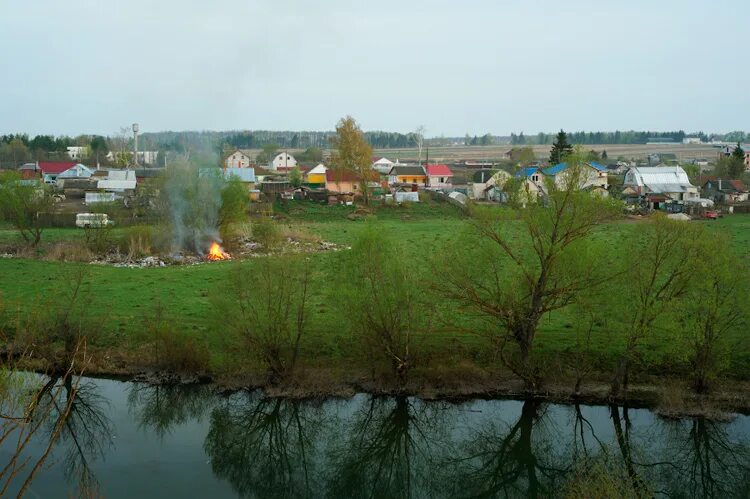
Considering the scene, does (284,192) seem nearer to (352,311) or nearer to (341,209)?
(341,209)

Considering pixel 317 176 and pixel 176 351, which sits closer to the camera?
pixel 176 351

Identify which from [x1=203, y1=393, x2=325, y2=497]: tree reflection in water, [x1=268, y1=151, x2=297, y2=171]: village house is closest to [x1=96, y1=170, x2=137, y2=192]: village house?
[x1=268, y1=151, x2=297, y2=171]: village house

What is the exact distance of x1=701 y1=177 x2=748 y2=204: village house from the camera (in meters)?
55.5

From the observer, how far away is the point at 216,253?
109 feet

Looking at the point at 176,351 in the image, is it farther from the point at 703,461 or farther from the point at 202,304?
the point at 703,461

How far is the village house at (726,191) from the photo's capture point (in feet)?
182

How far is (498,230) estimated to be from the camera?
59.7ft

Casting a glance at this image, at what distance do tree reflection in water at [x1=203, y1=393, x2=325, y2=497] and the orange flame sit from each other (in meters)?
15.4

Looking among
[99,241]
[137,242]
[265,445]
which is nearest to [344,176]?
[137,242]

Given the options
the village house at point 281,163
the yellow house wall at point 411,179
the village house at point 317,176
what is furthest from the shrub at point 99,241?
the village house at point 281,163

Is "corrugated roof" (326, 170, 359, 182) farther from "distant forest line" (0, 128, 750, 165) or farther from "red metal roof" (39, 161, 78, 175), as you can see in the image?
"red metal roof" (39, 161, 78, 175)

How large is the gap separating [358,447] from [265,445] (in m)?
2.25

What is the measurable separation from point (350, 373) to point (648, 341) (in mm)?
8126

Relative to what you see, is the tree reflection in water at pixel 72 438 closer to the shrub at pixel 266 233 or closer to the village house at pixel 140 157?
the shrub at pixel 266 233
